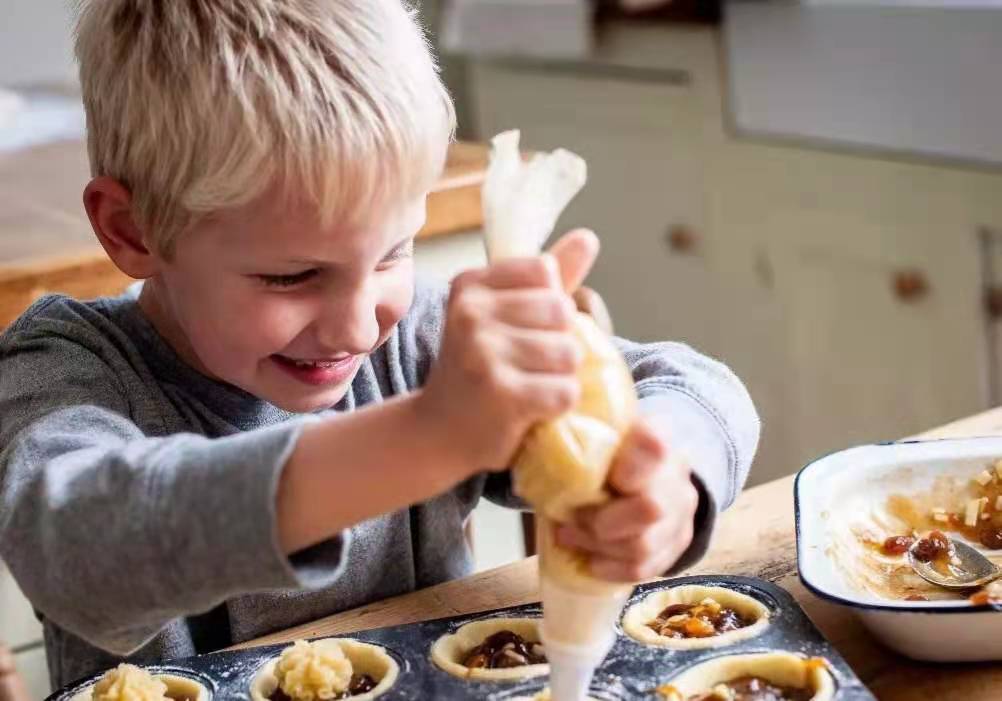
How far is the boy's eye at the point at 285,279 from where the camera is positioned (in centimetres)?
92

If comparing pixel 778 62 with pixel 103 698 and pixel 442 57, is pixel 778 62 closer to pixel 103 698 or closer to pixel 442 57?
pixel 442 57

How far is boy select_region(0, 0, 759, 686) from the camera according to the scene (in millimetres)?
699

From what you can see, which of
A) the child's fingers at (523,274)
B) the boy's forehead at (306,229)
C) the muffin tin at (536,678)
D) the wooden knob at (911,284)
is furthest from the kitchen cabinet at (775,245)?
the child's fingers at (523,274)

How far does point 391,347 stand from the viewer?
3.95ft

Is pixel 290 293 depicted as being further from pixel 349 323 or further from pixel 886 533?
pixel 886 533

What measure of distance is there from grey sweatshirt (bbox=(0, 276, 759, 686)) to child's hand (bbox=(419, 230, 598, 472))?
0.07 m

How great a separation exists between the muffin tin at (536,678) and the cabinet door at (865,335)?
139 centimetres

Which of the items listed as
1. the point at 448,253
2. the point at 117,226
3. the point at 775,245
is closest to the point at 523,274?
the point at 117,226

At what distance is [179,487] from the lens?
742 mm

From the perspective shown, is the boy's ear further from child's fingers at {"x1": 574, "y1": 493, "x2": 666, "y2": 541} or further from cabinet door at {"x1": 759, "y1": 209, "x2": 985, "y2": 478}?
cabinet door at {"x1": 759, "y1": 209, "x2": 985, "y2": 478}

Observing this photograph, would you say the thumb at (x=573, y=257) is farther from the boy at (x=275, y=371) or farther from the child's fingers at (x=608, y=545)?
the child's fingers at (x=608, y=545)

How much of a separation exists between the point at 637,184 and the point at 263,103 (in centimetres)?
197

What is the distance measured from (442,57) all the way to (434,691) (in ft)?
8.24

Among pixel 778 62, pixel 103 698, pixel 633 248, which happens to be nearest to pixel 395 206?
pixel 103 698
